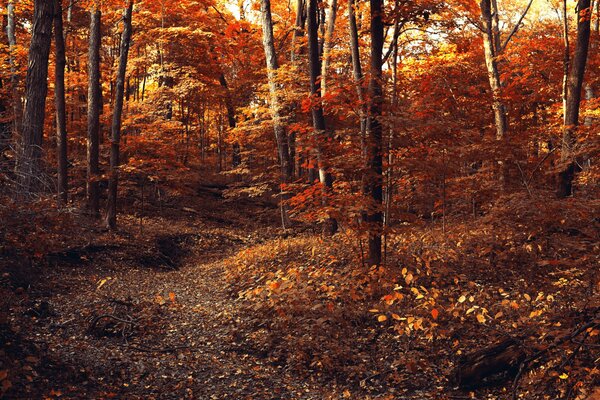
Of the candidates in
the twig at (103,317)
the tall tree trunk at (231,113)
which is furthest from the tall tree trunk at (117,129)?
the tall tree trunk at (231,113)

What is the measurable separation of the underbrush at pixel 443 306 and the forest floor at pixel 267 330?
0.03 meters

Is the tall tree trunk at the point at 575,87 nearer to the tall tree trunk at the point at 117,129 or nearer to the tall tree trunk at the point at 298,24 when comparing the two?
the tall tree trunk at the point at 298,24

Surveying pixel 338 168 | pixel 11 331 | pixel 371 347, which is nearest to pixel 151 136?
pixel 338 168

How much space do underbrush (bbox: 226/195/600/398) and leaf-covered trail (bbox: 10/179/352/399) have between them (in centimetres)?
53

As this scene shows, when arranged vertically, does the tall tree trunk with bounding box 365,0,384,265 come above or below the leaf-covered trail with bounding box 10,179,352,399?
above

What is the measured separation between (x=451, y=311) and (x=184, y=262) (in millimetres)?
10113

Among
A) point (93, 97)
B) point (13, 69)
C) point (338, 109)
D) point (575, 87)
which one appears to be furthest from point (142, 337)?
point (13, 69)

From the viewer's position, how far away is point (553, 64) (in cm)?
1714

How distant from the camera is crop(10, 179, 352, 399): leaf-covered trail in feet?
20.2

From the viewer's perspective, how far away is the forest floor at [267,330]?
5.93 metres

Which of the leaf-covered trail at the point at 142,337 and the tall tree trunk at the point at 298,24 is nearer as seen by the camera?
the leaf-covered trail at the point at 142,337

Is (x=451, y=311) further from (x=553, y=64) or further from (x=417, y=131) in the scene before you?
(x=553, y=64)

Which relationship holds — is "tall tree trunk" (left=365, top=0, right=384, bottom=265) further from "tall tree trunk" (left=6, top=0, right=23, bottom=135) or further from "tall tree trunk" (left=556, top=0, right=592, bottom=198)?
"tall tree trunk" (left=6, top=0, right=23, bottom=135)

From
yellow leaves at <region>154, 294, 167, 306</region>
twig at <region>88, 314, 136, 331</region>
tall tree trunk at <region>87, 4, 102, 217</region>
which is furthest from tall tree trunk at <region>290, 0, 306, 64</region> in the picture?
twig at <region>88, 314, 136, 331</region>
